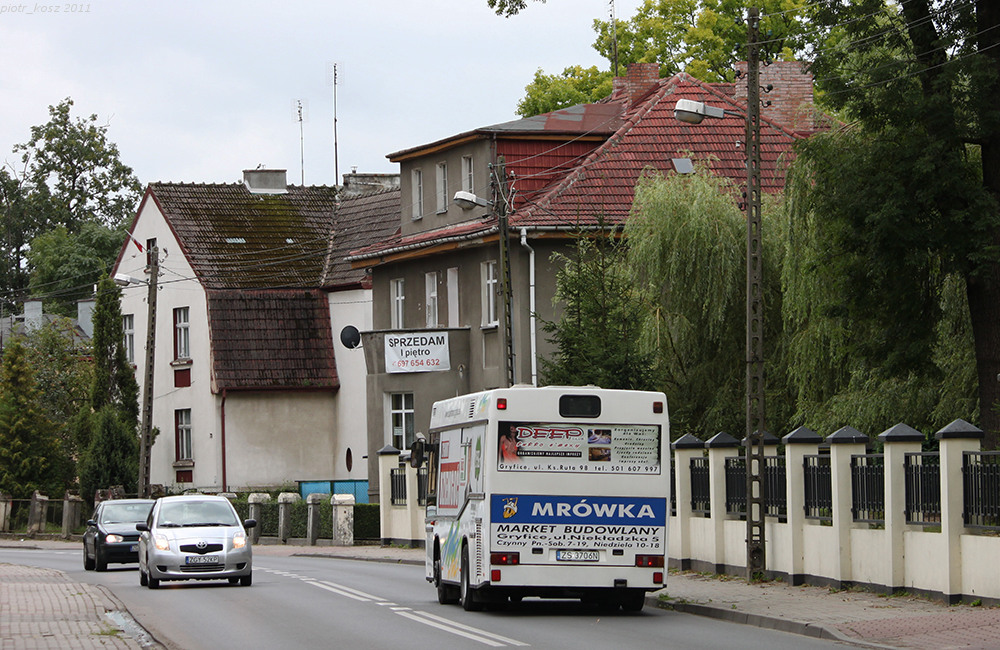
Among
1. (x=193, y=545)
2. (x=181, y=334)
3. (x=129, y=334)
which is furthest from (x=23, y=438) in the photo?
(x=193, y=545)

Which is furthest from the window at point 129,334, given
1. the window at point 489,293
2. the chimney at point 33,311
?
the chimney at point 33,311

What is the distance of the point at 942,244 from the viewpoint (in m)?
23.3

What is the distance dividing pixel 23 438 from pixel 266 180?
12.9 meters

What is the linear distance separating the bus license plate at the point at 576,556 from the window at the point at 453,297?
24.5 m

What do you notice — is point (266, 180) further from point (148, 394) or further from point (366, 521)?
point (366, 521)

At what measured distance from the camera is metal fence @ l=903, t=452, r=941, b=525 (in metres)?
18.9

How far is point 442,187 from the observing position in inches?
1753

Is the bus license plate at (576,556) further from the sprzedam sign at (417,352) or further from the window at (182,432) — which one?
the window at (182,432)

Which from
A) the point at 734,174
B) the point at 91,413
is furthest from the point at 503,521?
the point at 91,413

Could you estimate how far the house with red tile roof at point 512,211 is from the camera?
40344mm

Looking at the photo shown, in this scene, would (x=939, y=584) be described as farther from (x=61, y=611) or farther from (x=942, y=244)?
(x=61, y=611)

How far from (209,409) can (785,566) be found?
3372cm

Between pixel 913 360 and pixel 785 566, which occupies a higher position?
pixel 913 360

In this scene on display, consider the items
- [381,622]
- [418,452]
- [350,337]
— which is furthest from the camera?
[350,337]
